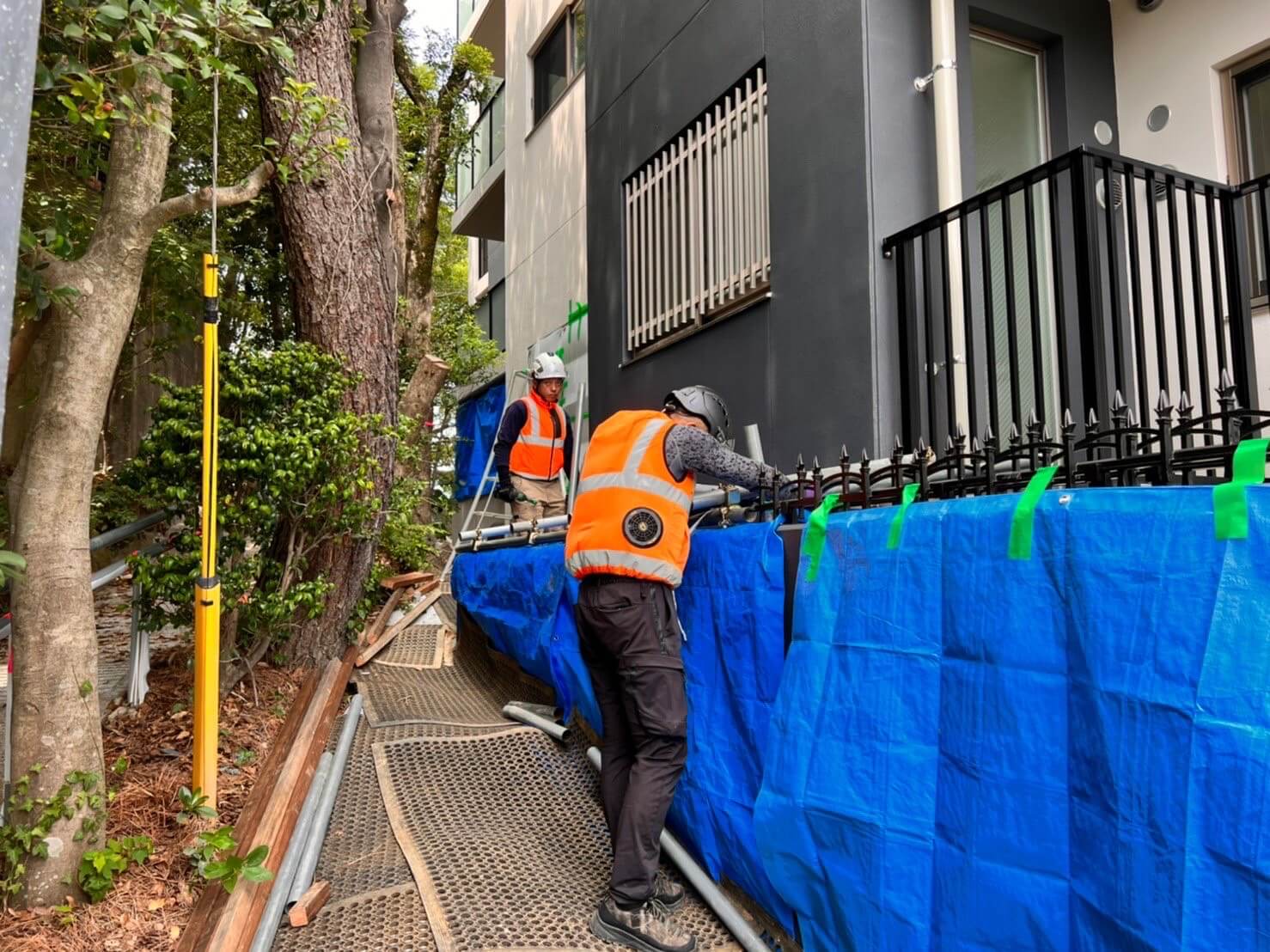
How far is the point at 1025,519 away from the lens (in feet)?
6.97

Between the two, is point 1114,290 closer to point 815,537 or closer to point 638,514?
point 815,537

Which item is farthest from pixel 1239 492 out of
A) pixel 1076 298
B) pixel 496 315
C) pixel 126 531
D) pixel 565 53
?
pixel 496 315

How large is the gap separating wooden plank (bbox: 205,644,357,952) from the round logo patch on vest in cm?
182

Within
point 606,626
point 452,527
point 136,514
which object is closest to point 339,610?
point 136,514

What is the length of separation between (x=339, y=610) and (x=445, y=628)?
1845 mm

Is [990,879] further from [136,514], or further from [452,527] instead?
[452,527]

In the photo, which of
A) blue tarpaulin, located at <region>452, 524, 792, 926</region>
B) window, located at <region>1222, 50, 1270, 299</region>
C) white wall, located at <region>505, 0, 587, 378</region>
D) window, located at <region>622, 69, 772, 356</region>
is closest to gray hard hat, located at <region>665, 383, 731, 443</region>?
blue tarpaulin, located at <region>452, 524, 792, 926</region>

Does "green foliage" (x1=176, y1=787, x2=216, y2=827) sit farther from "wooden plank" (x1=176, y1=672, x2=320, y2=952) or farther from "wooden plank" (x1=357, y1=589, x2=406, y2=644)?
"wooden plank" (x1=357, y1=589, x2=406, y2=644)

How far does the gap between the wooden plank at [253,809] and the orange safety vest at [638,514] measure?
1681 mm

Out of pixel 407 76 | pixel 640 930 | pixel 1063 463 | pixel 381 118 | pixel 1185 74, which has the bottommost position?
pixel 640 930

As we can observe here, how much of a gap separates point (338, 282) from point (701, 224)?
2598 mm

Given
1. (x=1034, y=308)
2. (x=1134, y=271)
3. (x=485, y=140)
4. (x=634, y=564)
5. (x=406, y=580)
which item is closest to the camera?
(x=634, y=564)

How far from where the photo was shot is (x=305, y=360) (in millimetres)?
5160

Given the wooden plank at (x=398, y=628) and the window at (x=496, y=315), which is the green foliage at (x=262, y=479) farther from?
the window at (x=496, y=315)
